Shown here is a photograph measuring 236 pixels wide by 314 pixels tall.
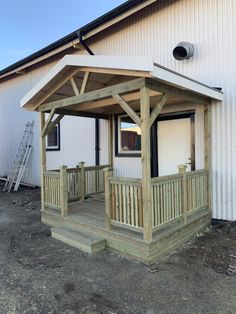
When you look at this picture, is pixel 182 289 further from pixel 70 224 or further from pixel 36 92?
pixel 36 92

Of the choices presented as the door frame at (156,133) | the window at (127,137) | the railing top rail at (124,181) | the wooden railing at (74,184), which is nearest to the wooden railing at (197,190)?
the door frame at (156,133)

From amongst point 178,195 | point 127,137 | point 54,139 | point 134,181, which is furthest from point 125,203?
point 54,139

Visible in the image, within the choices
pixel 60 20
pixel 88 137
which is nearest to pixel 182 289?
pixel 88 137

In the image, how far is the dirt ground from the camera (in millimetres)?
2719

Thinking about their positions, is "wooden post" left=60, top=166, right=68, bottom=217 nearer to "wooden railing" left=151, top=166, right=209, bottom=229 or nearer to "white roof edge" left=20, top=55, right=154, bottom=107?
"white roof edge" left=20, top=55, right=154, bottom=107

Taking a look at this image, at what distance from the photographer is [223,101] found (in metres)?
5.06

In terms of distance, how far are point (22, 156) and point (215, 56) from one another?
→ 7.93 meters

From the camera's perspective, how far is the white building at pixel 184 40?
503cm

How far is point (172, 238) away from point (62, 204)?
7.31 feet

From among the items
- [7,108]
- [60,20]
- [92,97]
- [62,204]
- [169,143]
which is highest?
[60,20]

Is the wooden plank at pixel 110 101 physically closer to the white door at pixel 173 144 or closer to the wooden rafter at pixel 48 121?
the wooden rafter at pixel 48 121

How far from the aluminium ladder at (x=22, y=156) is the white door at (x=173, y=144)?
595cm

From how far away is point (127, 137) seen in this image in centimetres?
717

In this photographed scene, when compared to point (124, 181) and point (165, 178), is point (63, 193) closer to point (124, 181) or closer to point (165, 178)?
point (124, 181)
